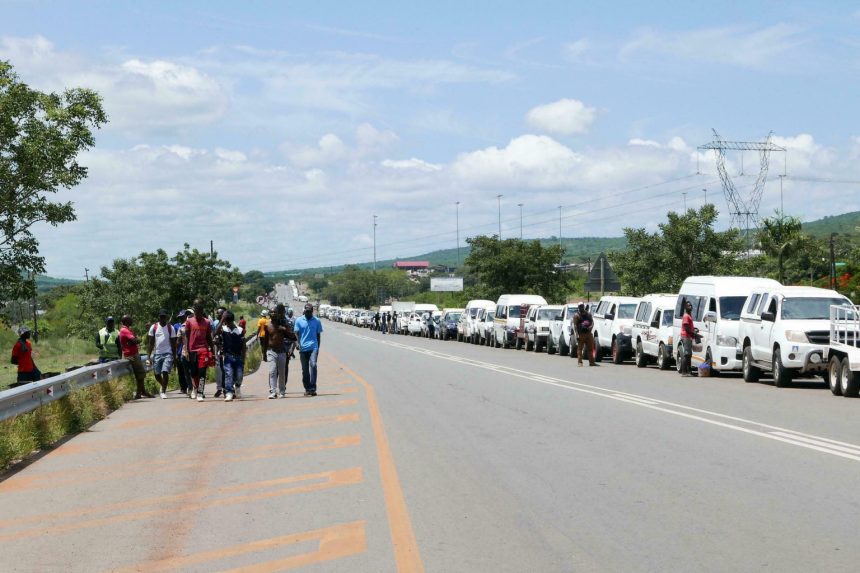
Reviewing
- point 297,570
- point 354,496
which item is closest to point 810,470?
point 354,496

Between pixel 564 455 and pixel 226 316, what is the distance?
1033 cm

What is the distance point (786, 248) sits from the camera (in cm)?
6944

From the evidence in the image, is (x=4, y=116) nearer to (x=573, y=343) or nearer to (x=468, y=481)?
(x=468, y=481)

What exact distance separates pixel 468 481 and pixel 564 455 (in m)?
1.94

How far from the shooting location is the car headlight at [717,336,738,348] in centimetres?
2564

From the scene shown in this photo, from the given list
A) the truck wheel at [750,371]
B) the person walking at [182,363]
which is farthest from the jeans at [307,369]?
the truck wheel at [750,371]

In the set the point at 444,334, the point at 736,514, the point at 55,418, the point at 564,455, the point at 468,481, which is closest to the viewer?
the point at 736,514

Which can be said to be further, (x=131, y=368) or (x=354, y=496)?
(x=131, y=368)

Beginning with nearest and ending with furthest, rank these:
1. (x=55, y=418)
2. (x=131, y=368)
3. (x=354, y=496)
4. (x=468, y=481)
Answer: (x=354, y=496)
(x=468, y=481)
(x=55, y=418)
(x=131, y=368)

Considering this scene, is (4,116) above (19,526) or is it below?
above

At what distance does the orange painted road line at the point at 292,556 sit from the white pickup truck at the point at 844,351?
13723 mm

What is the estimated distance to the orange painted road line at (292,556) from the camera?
6871 millimetres

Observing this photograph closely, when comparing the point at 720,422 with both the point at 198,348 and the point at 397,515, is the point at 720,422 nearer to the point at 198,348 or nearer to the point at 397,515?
the point at 397,515

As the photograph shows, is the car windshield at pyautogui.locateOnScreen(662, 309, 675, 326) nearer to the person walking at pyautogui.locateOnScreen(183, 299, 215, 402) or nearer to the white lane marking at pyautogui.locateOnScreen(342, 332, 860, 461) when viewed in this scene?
the white lane marking at pyautogui.locateOnScreen(342, 332, 860, 461)
